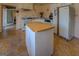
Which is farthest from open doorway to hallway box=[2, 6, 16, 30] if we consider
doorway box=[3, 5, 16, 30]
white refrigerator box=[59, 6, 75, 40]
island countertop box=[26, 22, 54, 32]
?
white refrigerator box=[59, 6, 75, 40]

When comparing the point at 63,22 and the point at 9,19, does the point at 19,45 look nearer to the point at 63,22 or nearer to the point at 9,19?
the point at 9,19

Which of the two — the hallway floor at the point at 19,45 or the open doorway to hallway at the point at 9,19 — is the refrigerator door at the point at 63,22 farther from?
the open doorway to hallway at the point at 9,19

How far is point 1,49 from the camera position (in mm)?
1866

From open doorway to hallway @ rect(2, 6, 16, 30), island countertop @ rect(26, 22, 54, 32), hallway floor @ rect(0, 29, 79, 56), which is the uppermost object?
open doorway to hallway @ rect(2, 6, 16, 30)

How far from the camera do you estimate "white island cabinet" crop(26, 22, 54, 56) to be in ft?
5.94

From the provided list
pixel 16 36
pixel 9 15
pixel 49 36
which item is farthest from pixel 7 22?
pixel 49 36

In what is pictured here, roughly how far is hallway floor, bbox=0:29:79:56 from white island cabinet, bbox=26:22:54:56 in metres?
0.10

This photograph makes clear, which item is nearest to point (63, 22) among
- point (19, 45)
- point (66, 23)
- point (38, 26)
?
point (66, 23)

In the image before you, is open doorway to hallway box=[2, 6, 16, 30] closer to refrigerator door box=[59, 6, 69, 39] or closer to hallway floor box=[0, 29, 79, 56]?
hallway floor box=[0, 29, 79, 56]

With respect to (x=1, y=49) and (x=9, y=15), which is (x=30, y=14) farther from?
(x=1, y=49)

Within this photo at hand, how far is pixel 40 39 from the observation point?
6.02 feet

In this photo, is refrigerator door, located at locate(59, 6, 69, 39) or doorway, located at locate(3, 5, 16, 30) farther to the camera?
refrigerator door, located at locate(59, 6, 69, 39)

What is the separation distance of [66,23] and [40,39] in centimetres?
47

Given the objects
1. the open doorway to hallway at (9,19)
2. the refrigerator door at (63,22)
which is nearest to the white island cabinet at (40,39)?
the refrigerator door at (63,22)
